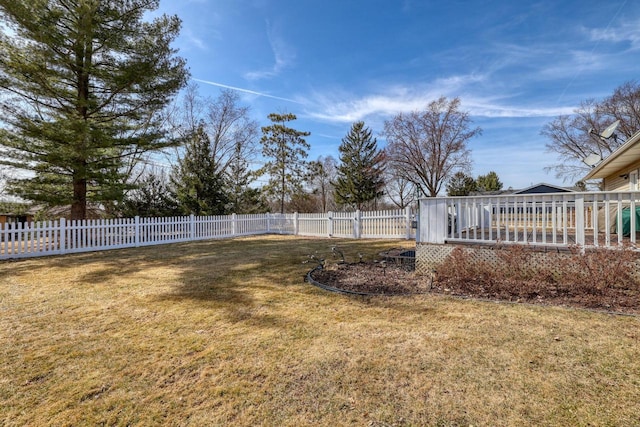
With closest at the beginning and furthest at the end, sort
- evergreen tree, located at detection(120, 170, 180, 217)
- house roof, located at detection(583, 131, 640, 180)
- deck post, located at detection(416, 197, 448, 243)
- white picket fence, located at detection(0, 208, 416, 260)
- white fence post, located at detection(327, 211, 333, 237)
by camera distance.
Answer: deck post, located at detection(416, 197, 448, 243) < house roof, located at detection(583, 131, 640, 180) < white picket fence, located at detection(0, 208, 416, 260) < white fence post, located at detection(327, 211, 333, 237) < evergreen tree, located at detection(120, 170, 180, 217)

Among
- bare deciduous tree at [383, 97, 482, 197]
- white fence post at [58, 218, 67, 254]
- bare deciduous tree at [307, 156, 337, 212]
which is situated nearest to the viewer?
white fence post at [58, 218, 67, 254]

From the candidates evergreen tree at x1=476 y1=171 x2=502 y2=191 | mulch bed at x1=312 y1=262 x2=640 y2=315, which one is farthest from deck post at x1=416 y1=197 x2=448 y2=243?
evergreen tree at x1=476 y1=171 x2=502 y2=191

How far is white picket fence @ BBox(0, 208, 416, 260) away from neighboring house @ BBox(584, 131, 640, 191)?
4890 millimetres

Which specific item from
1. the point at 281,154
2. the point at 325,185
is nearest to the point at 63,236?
the point at 281,154

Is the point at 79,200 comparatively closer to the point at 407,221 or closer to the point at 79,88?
the point at 79,88

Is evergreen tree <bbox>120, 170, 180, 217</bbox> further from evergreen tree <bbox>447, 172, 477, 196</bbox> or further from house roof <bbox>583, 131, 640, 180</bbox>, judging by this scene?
evergreen tree <bbox>447, 172, 477, 196</bbox>

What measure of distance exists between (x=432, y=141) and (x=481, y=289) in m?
21.5

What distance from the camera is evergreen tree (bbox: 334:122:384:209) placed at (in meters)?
27.1

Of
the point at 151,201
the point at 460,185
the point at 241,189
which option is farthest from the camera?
the point at 460,185

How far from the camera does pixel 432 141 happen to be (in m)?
23.4

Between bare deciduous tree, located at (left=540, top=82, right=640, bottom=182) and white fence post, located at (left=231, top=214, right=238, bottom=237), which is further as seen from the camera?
bare deciduous tree, located at (left=540, top=82, right=640, bottom=182)

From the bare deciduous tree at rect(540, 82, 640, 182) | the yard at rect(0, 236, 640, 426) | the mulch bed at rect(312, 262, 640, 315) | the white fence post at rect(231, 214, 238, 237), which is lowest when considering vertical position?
the yard at rect(0, 236, 640, 426)

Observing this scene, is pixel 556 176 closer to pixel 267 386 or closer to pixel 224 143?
pixel 224 143

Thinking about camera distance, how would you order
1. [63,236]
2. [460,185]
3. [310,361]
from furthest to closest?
[460,185] < [63,236] < [310,361]
